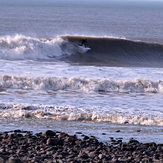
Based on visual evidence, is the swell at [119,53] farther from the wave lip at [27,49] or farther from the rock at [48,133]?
the rock at [48,133]

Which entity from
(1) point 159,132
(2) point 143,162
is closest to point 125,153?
(2) point 143,162

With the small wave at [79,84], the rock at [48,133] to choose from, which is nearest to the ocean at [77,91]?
the small wave at [79,84]

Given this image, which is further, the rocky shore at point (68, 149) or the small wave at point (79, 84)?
the small wave at point (79, 84)

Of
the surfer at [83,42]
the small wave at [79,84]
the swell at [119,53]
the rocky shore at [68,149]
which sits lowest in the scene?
the rocky shore at [68,149]

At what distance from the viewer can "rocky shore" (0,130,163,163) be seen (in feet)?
22.1

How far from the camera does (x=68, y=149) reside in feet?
24.1

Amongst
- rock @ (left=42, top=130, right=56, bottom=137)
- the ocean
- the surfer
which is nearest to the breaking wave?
the ocean

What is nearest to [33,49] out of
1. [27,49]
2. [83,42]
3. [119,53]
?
[27,49]

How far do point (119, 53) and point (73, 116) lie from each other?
602 inches

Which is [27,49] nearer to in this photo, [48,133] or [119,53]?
[119,53]

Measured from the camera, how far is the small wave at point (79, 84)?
14.1 metres

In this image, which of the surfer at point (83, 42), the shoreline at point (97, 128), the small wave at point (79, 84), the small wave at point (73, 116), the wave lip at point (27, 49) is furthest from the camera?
the surfer at point (83, 42)

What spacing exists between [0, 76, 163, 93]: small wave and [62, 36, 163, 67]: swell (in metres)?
6.31

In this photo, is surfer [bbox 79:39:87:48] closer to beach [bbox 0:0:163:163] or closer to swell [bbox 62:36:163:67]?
swell [bbox 62:36:163:67]
